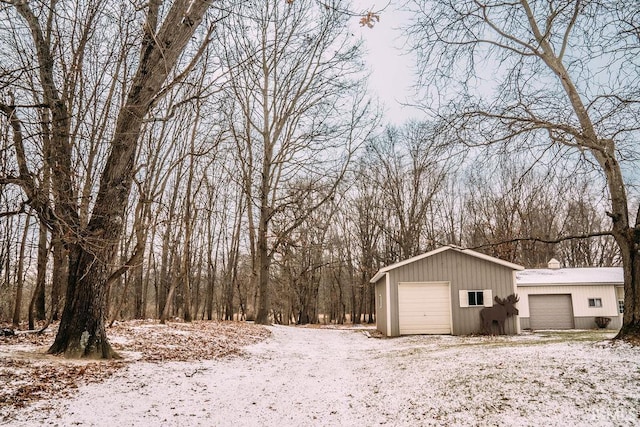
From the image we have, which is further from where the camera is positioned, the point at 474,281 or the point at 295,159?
the point at 295,159

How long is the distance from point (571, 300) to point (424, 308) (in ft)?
28.3

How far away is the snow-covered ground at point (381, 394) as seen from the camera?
15.5 feet

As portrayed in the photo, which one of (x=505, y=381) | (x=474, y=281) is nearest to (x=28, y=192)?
(x=505, y=381)

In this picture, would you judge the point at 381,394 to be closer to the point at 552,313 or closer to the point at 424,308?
the point at 424,308

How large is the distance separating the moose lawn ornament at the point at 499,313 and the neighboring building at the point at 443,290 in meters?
0.23

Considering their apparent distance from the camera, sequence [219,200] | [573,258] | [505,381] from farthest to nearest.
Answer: [573,258] < [219,200] < [505,381]

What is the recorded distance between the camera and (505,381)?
5.94 meters

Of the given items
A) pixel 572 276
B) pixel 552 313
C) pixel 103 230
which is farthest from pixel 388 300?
pixel 103 230

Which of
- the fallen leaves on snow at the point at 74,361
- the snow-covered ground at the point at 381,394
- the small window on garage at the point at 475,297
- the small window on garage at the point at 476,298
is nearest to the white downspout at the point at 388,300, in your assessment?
the small window on garage at the point at 476,298

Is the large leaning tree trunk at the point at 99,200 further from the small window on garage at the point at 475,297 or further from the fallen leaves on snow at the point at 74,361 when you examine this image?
the small window on garage at the point at 475,297

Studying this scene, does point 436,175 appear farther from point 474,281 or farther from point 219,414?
point 219,414

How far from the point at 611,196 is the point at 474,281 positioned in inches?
366

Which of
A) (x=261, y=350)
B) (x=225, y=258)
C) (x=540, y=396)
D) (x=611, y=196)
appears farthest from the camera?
(x=225, y=258)

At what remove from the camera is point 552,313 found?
20.7 meters
